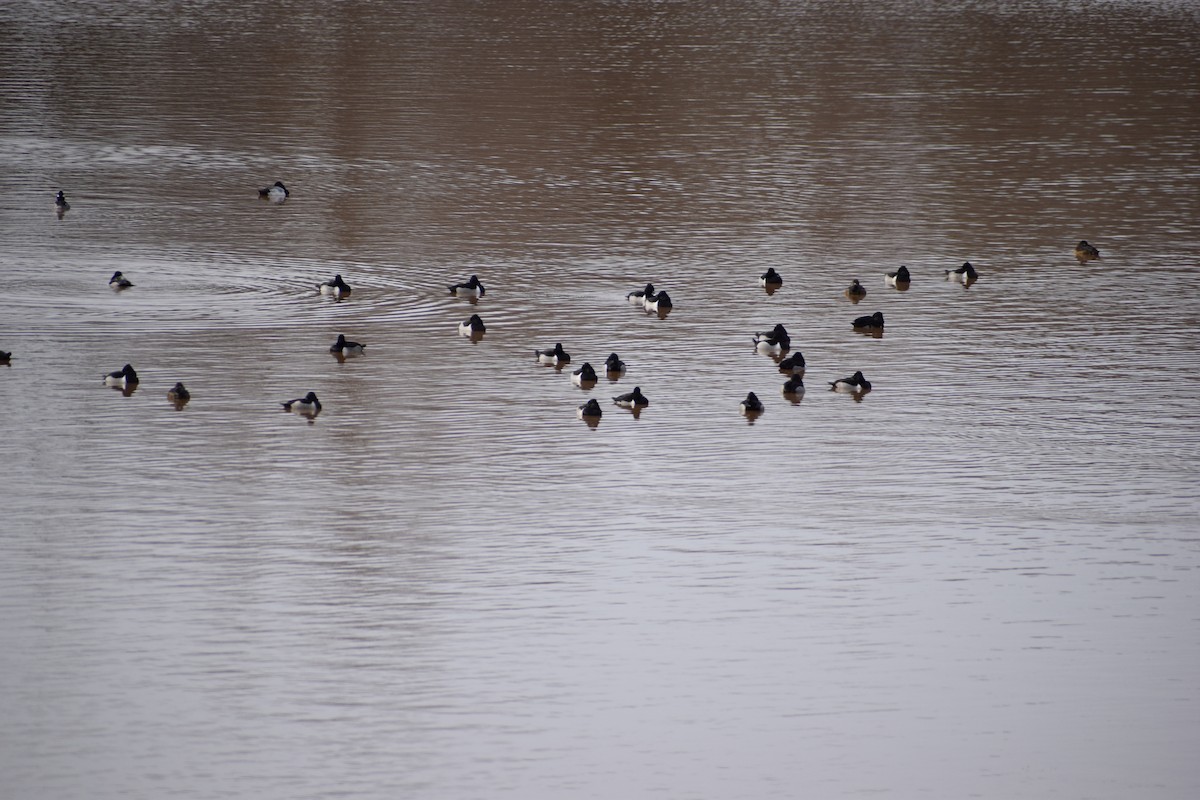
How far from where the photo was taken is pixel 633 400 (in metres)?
17.7

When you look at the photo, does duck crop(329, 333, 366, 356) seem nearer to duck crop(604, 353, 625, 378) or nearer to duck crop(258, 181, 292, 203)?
duck crop(604, 353, 625, 378)

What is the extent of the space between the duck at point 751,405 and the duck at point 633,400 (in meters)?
0.96

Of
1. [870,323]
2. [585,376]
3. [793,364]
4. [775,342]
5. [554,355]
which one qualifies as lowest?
[585,376]

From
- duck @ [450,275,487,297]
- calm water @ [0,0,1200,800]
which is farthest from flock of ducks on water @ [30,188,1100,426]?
calm water @ [0,0,1200,800]

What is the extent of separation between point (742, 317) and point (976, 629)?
29.9ft

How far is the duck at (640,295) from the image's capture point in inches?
845

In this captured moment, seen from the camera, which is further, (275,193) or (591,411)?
(275,193)

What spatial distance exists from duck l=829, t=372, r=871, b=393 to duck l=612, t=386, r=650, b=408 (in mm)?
2054

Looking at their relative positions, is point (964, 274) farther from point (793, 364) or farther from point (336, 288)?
point (336, 288)

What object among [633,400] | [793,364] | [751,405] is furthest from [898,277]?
[633,400]

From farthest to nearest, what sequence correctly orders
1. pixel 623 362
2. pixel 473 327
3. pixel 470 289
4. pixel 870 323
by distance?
pixel 470 289 < pixel 870 323 < pixel 473 327 < pixel 623 362

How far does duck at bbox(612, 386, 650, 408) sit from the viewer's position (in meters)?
17.7

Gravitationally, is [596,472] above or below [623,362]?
below

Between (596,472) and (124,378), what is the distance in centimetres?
521
